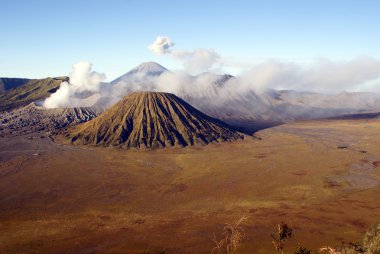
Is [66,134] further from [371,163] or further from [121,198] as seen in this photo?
[371,163]

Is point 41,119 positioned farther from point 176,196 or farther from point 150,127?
point 176,196

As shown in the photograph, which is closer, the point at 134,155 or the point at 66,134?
the point at 134,155

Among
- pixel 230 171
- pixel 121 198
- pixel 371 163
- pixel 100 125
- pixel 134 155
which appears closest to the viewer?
pixel 121 198

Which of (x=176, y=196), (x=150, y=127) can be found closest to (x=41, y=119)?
(x=150, y=127)

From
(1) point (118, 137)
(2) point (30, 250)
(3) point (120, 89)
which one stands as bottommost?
(2) point (30, 250)

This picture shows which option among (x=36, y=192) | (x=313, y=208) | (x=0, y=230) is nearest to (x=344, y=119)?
(x=313, y=208)
